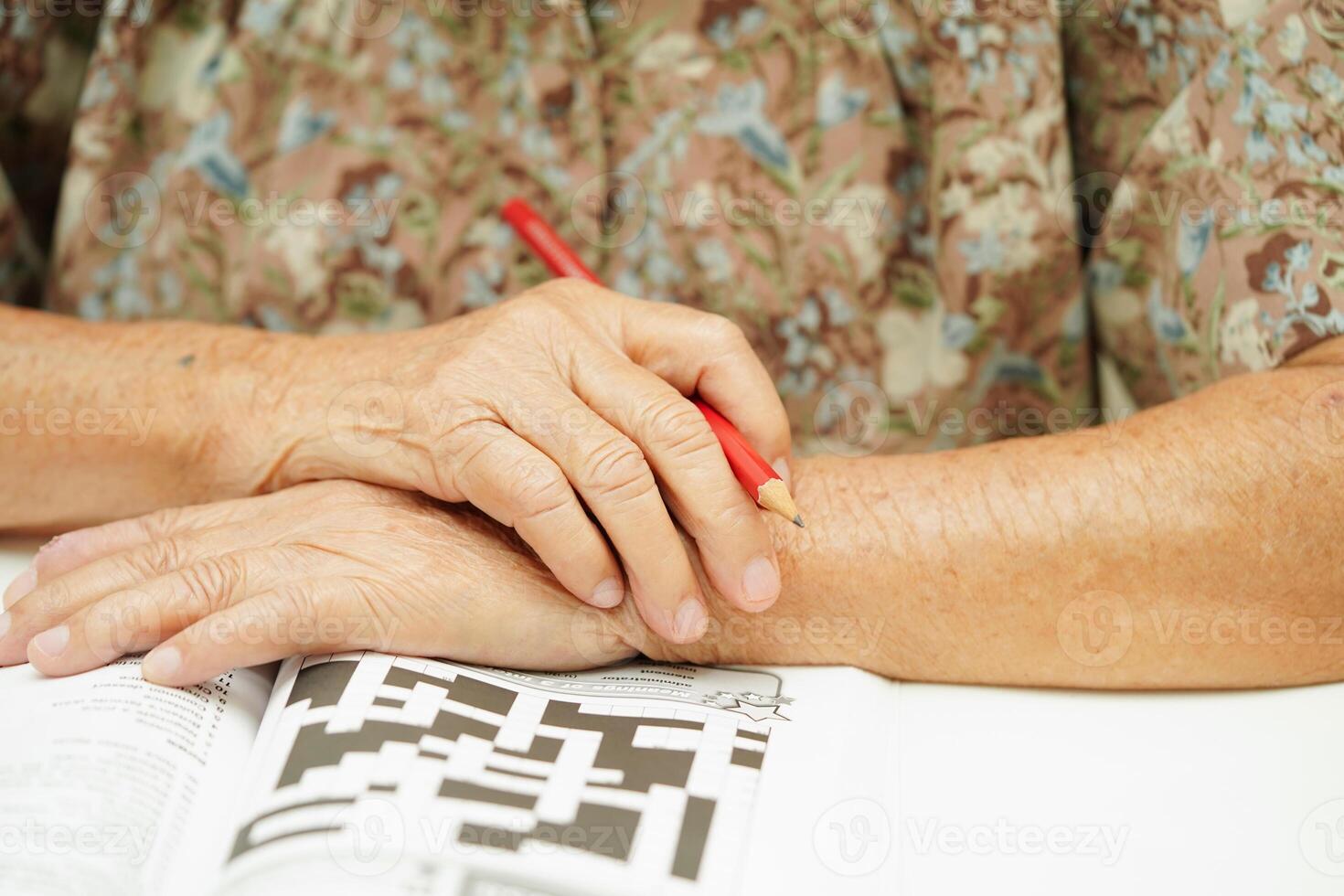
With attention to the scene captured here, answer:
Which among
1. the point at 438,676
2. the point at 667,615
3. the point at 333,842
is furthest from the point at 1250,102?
the point at 333,842

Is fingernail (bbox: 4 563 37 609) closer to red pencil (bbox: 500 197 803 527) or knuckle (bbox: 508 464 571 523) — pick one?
knuckle (bbox: 508 464 571 523)

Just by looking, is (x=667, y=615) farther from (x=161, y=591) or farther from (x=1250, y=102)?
(x=1250, y=102)

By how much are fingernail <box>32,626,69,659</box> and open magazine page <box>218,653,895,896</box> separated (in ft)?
0.54

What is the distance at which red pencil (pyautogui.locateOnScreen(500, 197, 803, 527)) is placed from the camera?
31.6 inches

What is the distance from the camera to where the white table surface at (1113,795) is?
0.71 m

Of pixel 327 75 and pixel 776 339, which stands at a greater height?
pixel 327 75

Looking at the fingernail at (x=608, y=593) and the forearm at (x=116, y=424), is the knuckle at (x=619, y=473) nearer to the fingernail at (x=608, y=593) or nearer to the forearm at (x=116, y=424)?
the fingernail at (x=608, y=593)

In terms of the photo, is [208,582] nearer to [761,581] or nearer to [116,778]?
[116,778]

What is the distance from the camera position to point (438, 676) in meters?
0.82

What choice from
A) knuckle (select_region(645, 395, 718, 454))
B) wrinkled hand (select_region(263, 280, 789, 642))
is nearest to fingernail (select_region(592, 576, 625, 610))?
wrinkled hand (select_region(263, 280, 789, 642))

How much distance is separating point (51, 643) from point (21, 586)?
15cm

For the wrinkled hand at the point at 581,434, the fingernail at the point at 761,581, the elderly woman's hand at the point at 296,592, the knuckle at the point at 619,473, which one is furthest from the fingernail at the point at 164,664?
the fingernail at the point at 761,581

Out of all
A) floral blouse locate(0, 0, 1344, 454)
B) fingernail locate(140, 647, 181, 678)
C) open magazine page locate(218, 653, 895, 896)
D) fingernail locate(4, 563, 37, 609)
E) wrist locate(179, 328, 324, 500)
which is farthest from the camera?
floral blouse locate(0, 0, 1344, 454)

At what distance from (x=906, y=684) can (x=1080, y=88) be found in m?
0.70
